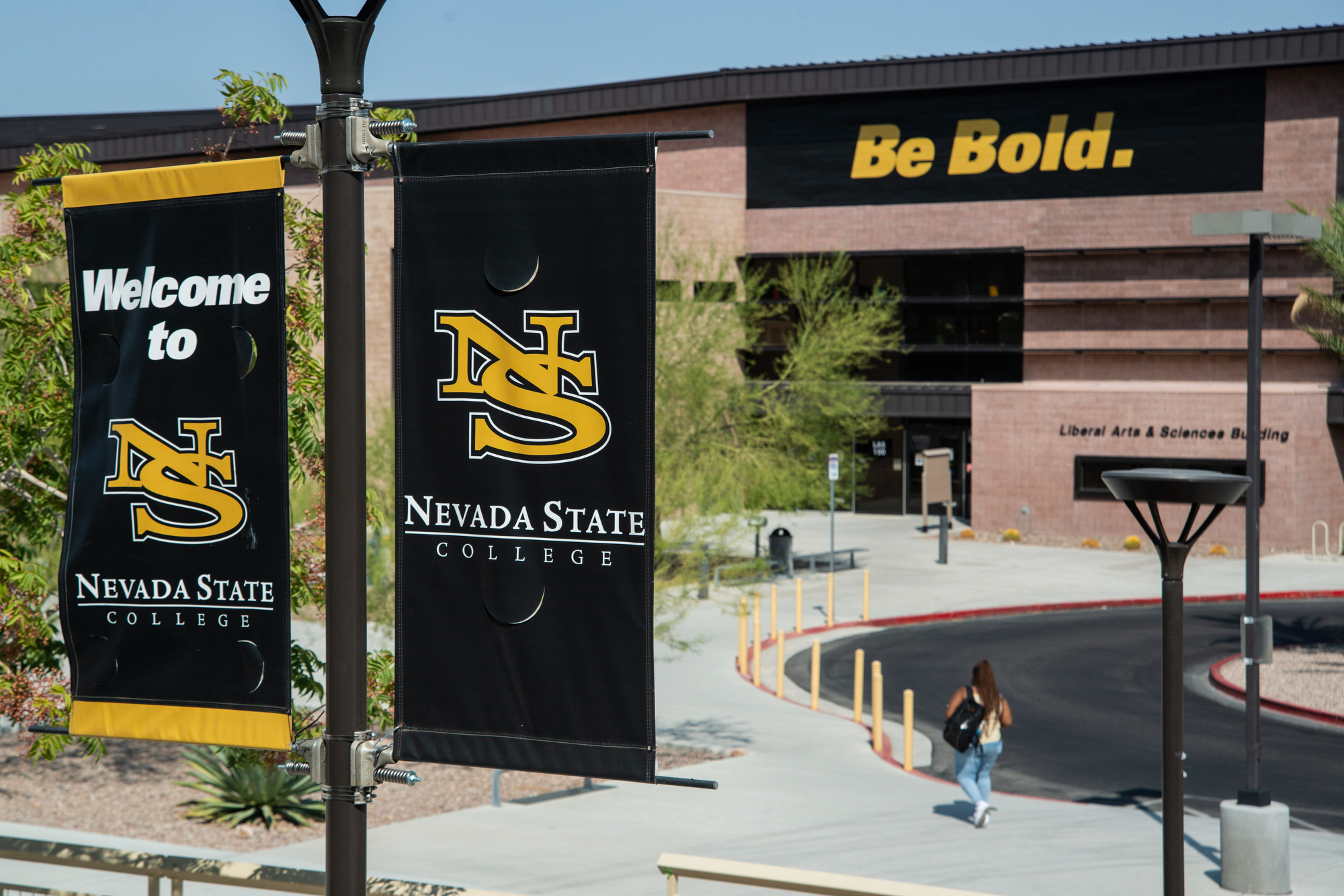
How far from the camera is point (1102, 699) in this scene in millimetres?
19594

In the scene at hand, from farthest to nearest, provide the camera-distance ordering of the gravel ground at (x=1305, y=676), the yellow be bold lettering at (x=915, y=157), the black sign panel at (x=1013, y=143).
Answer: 1. the yellow be bold lettering at (x=915, y=157)
2. the black sign panel at (x=1013, y=143)
3. the gravel ground at (x=1305, y=676)

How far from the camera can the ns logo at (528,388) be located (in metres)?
5.17

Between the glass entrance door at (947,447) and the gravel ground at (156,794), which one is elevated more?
the glass entrance door at (947,447)

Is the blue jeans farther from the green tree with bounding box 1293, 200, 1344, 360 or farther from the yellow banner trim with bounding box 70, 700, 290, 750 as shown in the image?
the green tree with bounding box 1293, 200, 1344, 360

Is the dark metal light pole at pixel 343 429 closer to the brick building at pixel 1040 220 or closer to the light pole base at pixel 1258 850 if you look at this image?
the light pole base at pixel 1258 850

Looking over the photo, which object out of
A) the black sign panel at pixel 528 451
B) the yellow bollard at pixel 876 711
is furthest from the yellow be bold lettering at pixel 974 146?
the black sign panel at pixel 528 451

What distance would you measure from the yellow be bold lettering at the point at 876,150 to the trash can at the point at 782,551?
45.3ft

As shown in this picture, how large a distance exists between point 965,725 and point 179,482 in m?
9.23

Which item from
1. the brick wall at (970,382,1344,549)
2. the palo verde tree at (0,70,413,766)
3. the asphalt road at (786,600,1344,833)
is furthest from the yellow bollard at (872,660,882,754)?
the brick wall at (970,382,1344,549)

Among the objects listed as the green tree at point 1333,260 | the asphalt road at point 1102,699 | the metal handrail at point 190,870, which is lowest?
the asphalt road at point 1102,699

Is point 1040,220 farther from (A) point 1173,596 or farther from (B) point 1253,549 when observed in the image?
(A) point 1173,596

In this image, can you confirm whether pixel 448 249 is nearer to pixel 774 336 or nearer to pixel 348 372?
pixel 348 372

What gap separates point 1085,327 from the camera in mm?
38812

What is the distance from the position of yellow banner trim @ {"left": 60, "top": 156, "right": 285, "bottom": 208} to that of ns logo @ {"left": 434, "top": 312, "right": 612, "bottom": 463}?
1.01 m
